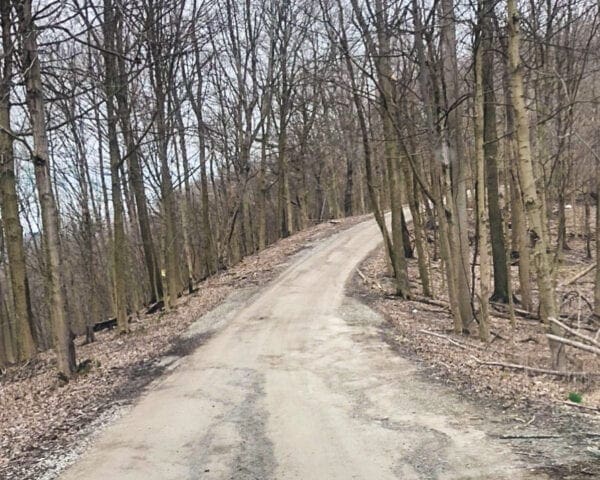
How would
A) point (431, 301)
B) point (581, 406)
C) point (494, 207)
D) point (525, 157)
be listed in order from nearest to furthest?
point (581, 406)
point (525, 157)
point (494, 207)
point (431, 301)

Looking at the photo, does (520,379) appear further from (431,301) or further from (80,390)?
(431,301)

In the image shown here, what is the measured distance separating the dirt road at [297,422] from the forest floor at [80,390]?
0.39 metres

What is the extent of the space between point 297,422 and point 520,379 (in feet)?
9.73

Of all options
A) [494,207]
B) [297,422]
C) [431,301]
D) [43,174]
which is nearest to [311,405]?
[297,422]

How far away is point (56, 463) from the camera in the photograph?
541 cm

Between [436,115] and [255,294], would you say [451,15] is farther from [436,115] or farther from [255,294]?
[255,294]

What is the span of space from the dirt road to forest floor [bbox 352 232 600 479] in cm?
31

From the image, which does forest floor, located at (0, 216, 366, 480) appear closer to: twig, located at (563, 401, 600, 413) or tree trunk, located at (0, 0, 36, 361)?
tree trunk, located at (0, 0, 36, 361)

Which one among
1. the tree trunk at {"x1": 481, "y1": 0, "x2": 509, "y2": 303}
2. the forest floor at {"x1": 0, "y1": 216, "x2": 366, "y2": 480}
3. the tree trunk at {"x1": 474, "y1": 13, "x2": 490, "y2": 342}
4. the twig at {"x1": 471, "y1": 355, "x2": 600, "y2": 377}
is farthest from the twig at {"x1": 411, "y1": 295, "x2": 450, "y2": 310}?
the twig at {"x1": 471, "y1": 355, "x2": 600, "y2": 377}

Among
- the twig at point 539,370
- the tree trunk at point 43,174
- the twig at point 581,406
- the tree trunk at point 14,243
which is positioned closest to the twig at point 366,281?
the twig at point 539,370

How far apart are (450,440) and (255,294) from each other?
1123cm

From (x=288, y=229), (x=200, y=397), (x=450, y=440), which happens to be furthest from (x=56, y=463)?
(x=288, y=229)

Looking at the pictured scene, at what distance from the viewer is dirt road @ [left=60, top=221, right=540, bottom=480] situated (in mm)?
4734

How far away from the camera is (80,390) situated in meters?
8.27
